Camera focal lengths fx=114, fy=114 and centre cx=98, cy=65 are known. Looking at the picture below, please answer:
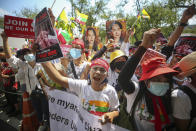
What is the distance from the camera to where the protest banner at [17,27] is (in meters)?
2.64

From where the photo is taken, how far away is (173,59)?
2.23 metres

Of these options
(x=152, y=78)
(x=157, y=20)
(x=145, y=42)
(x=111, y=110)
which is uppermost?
(x=157, y=20)

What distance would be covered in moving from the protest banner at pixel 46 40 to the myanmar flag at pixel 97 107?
78 centimetres

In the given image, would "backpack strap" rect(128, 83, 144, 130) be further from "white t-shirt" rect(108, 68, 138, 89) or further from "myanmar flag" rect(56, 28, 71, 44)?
"myanmar flag" rect(56, 28, 71, 44)

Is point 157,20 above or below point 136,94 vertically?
above

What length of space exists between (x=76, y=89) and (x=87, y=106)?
0.31 meters

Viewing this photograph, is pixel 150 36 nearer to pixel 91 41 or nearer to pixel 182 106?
pixel 182 106

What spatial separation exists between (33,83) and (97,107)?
2308 mm

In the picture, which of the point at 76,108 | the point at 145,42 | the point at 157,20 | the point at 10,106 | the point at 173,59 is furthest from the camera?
the point at 157,20

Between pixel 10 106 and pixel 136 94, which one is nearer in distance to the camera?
pixel 136 94

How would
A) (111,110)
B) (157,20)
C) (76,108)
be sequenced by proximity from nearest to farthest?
(76,108)
(111,110)
(157,20)

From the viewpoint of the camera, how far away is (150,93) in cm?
135

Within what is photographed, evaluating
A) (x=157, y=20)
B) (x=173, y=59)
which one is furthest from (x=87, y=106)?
(x=157, y=20)

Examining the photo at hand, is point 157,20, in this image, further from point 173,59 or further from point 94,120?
point 94,120
